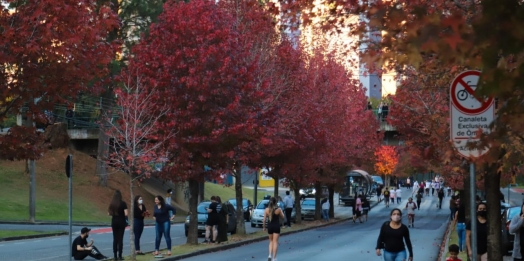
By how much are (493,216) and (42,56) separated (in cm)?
850

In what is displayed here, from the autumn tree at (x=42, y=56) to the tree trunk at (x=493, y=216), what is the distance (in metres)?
7.63

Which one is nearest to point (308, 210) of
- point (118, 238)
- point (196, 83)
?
point (196, 83)

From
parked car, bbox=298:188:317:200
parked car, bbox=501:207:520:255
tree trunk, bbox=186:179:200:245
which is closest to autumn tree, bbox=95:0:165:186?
parked car, bbox=298:188:317:200

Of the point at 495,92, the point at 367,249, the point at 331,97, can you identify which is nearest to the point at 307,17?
the point at 495,92

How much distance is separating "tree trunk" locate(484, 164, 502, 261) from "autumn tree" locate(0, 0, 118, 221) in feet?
25.0

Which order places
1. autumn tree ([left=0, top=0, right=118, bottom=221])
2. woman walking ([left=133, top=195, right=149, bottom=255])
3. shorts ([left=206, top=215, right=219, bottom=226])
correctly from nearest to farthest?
1. autumn tree ([left=0, top=0, right=118, bottom=221])
2. woman walking ([left=133, top=195, right=149, bottom=255])
3. shorts ([left=206, top=215, right=219, bottom=226])

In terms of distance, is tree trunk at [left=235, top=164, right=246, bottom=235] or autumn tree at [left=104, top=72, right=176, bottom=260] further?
tree trunk at [left=235, top=164, right=246, bottom=235]

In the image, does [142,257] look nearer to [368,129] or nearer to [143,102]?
[143,102]

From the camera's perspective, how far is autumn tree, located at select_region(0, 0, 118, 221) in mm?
15172

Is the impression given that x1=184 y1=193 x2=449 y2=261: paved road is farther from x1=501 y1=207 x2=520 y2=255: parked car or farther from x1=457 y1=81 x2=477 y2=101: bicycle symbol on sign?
x1=457 y1=81 x2=477 y2=101: bicycle symbol on sign

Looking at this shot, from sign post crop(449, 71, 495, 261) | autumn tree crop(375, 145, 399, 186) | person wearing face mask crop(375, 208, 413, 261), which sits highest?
autumn tree crop(375, 145, 399, 186)

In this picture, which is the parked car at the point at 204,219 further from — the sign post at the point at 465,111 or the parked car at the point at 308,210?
the sign post at the point at 465,111

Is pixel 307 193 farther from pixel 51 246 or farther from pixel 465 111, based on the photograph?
pixel 465 111

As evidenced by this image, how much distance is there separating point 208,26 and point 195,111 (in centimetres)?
280
